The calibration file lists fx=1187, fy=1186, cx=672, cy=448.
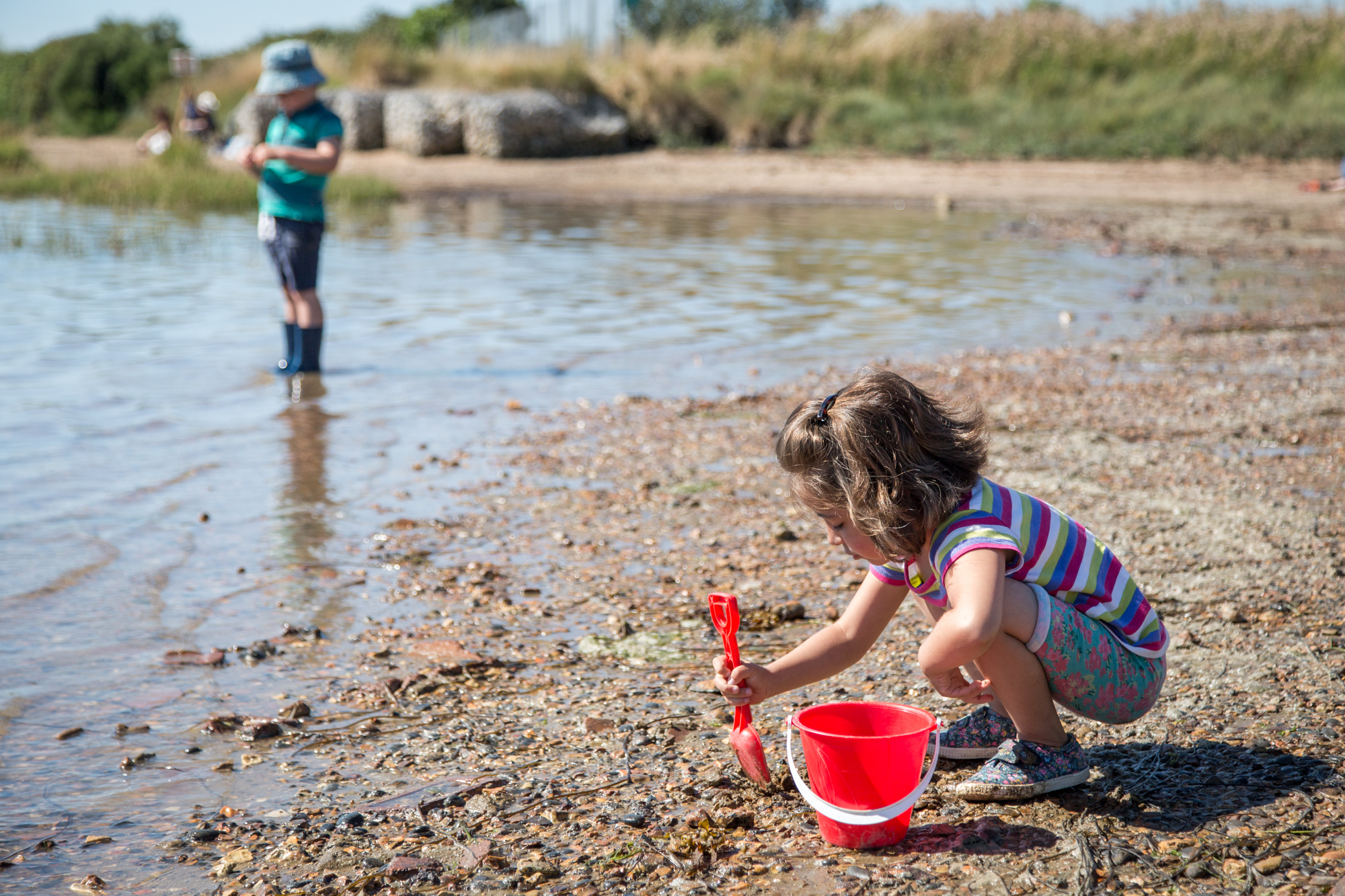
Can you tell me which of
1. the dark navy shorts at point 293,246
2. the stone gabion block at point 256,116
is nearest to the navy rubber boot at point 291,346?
the dark navy shorts at point 293,246

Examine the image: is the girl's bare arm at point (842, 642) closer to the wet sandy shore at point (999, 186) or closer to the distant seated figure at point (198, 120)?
the wet sandy shore at point (999, 186)

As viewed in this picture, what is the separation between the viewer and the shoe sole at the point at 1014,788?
2.42 meters

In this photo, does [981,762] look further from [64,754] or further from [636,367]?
[636,367]

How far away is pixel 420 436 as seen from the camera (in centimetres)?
581

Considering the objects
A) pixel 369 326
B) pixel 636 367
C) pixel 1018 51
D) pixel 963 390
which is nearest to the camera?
pixel 963 390

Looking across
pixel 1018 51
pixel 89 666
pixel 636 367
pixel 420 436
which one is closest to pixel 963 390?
pixel 636 367

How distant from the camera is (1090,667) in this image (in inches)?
94.3

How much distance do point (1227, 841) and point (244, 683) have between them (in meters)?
2.43

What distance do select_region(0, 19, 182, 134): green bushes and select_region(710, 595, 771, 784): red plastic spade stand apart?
38.6 metres

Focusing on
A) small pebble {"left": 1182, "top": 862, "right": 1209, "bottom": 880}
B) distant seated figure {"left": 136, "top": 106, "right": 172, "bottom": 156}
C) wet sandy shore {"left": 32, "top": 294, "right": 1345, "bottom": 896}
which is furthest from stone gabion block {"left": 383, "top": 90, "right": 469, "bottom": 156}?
small pebble {"left": 1182, "top": 862, "right": 1209, "bottom": 880}

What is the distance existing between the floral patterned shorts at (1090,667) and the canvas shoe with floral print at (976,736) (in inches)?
9.2

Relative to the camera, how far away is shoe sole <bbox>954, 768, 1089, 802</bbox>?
7.95 ft

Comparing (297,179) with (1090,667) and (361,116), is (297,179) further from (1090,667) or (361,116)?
(361,116)

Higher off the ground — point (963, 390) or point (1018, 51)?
point (1018, 51)
